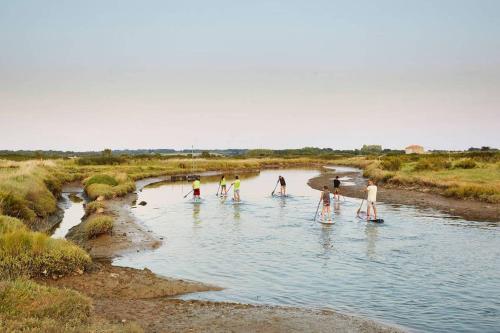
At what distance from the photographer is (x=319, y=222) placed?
27.3 m

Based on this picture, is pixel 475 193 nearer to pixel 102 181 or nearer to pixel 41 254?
pixel 41 254

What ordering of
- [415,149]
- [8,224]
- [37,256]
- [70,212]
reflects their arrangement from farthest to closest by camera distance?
1. [415,149]
2. [70,212]
3. [8,224]
4. [37,256]

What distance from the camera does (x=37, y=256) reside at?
46.0ft

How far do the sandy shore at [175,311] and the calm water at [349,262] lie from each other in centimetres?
86

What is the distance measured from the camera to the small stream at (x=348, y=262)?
12.6m

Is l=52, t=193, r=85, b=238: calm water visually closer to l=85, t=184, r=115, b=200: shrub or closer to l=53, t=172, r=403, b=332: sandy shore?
l=85, t=184, r=115, b=200: shrub

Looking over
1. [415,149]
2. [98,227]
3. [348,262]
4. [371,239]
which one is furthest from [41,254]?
[415,149]

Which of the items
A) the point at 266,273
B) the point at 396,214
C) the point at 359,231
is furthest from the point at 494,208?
the point at 266,273

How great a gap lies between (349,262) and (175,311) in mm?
8041

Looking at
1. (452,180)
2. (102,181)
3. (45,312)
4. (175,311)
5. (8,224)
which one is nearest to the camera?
(45,312)

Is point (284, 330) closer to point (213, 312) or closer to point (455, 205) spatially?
point (213, 312)

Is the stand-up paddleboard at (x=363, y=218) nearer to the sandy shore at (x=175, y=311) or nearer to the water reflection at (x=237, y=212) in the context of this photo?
the water reflection at (x=237, y=212)

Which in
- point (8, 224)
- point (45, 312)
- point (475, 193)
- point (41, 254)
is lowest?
point (45, 312)

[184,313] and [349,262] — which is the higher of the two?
[184,313]
